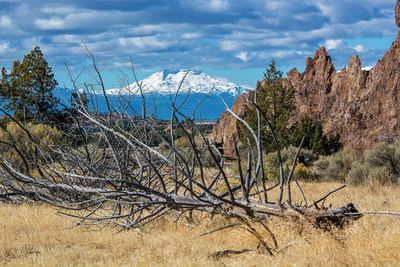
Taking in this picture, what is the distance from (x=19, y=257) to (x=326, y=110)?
33.8m

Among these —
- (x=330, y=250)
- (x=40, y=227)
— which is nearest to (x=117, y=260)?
(x=330, y=250)

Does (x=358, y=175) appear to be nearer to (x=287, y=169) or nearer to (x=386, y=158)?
(x=386, y=158)

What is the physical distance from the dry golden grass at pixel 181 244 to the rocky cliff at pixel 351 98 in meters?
19.2

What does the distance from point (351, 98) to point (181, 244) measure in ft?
103

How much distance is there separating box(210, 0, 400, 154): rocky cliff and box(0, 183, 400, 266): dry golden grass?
19169 millimetres

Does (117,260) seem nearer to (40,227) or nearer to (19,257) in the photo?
(19,257)

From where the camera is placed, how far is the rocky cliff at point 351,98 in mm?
32906

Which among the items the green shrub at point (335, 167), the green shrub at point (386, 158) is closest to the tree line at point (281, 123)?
the green shrub at point (335, 167)

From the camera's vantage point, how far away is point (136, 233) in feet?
33.8

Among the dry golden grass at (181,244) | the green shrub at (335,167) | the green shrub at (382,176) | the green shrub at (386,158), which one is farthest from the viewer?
the green shrub at (335,167)

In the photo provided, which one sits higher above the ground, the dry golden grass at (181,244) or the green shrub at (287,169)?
the dry golden grass at (181,244)

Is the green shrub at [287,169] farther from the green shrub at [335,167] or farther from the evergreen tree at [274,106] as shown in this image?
the evergreen tree at [274,106]

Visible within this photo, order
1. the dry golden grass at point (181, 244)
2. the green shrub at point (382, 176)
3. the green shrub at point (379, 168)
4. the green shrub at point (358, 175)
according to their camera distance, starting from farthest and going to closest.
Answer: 1. the green shrub at point (358, 175)
2. the green shrub at point (379, 168)
3. the green shrub at point (382, 176)
4. the dry golden grass at point (181, 244)

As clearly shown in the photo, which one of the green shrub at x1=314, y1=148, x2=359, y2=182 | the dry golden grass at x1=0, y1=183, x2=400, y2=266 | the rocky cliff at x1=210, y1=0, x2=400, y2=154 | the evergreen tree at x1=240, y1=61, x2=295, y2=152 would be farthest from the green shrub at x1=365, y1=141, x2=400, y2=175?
the evergreen tree at x1=240, y1=61, x2=295, y2=152
